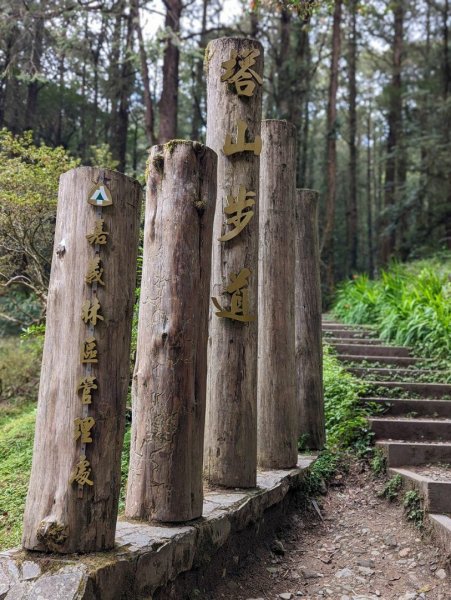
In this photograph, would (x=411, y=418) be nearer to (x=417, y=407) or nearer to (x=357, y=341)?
(x=417, y=407)

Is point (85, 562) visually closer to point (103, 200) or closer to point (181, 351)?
point (181, 351)

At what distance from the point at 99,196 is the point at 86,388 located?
91cm

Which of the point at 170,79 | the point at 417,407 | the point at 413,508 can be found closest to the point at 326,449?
the point at 417,407

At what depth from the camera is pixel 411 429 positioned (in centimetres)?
534

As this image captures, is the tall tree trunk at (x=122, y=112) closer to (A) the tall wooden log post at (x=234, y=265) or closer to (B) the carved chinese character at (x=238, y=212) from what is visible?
(A) the tall wooden log post at (x=234, y=265)

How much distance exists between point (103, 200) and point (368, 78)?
24430mm

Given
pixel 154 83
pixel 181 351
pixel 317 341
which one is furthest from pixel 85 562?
pixel 154 83

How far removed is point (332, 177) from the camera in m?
13.6

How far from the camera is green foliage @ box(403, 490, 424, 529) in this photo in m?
4.14

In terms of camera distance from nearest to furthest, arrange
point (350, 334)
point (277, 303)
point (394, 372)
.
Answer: point (277, 303) < point (394, 372) < point (350, 334)

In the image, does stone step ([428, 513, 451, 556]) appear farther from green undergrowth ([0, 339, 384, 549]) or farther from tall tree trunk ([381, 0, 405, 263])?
tall tree trunk ([381, 0, 405, 263])

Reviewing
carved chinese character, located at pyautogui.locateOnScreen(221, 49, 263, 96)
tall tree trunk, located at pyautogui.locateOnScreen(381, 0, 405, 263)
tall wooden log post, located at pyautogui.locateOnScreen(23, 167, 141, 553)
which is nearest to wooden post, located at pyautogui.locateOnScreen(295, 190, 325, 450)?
carved chinese character, located at pyautogui.locateOnScreen(221, 49, 263, 96)

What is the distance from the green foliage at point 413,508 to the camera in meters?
4.14

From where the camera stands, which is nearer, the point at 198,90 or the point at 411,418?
the point at 411,418
